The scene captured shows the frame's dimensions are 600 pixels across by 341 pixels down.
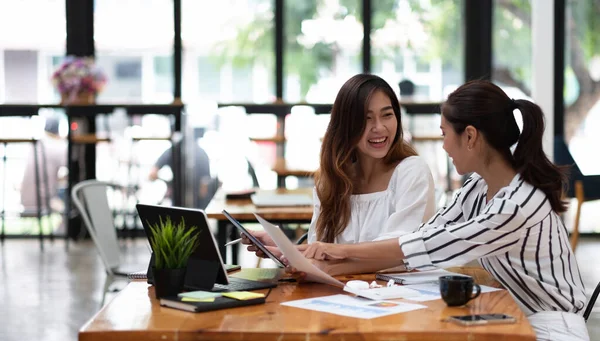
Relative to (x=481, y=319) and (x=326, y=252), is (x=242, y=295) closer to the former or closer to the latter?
(x=326, y=252)

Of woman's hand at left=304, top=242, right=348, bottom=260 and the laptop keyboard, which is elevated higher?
woman's hand at left=304, top=242, right=348, bottom=260

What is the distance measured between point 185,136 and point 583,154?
3.74 m

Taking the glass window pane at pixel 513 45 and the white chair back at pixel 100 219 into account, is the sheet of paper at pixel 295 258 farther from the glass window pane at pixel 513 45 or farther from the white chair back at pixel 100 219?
the glass window pane at pixel 513 45

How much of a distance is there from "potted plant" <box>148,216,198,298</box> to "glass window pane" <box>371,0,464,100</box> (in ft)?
22.8

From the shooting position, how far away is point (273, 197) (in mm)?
4383

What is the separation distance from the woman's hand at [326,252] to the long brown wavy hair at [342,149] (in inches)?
17.8

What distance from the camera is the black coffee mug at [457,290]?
2.03 metres

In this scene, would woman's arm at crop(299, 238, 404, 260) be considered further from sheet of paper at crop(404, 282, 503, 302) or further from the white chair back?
the white chair back

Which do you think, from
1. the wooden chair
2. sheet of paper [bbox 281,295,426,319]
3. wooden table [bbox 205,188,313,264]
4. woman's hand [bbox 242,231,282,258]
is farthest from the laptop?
the wooden chair

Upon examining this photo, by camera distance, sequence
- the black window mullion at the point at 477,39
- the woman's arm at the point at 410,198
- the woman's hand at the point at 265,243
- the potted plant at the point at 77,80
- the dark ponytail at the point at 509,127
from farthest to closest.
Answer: the black window mullion at the point at 477,39, the potted plant at the point at 77,80, the woman's arm at the point at 410,198, the woman's hand at the point at 265,243, the dark ponytail at the point at 509,127

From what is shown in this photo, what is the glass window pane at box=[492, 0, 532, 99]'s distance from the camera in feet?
28.5

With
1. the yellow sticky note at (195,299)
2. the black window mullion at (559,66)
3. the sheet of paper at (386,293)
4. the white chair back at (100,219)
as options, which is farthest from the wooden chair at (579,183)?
the yellow sticky note at (195,299)

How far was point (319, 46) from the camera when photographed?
9.02 m

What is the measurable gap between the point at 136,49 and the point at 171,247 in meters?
7.12
